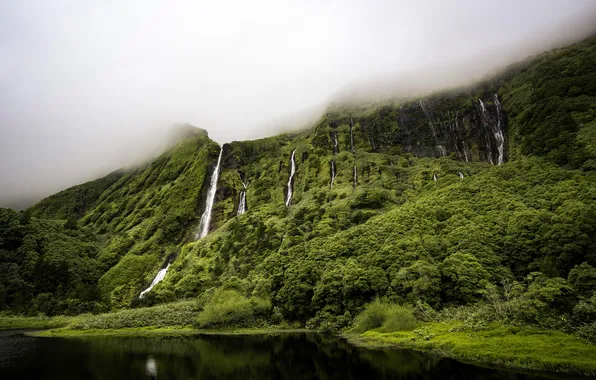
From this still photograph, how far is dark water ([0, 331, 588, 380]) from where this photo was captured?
4844 centimetres

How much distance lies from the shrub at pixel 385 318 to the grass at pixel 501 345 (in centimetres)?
310

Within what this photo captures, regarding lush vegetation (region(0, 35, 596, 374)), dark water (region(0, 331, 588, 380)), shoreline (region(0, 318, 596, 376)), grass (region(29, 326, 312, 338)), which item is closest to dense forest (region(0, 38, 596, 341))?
lush vegetation (region(0, 35, 596, 374))

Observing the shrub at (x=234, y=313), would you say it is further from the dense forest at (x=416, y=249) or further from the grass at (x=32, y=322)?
the grass at (x=32, y=322)

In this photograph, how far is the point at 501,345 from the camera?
60.2 m

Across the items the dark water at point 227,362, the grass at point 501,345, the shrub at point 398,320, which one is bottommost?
the shrub at point 398,320

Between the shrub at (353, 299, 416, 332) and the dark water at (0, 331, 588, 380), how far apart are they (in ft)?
39.3

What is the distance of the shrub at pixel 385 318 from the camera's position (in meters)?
83.8

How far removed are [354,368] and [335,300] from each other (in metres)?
54.8

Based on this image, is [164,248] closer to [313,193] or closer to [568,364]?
[313,193]

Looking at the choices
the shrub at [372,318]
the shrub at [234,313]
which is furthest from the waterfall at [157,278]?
the shrub at [372,318]

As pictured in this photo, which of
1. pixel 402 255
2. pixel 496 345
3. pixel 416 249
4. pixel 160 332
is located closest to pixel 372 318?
pixel 402 255

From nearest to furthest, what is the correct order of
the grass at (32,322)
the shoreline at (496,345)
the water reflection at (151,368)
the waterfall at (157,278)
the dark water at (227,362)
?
the dark water at (227,362), the water reflection at (151,368), the shoreline at (496,345), the grass at (32,322), the waterfall at (157,278)

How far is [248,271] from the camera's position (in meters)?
143

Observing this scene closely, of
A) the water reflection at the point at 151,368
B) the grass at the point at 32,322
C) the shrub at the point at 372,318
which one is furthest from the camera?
the grass at the point at 32,322
